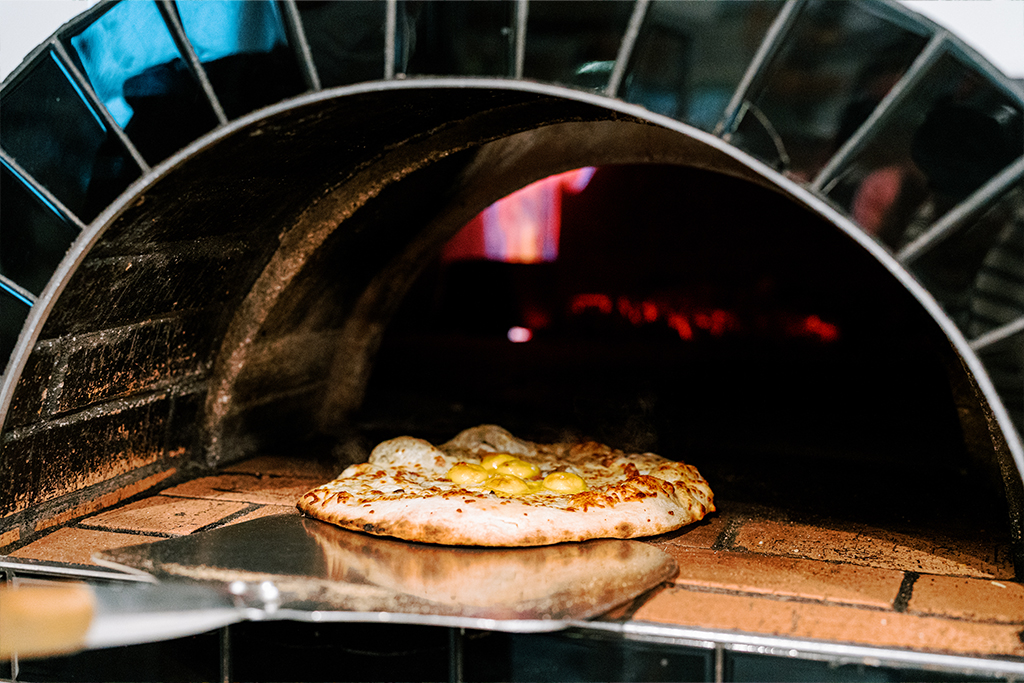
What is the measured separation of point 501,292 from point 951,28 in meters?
3.76

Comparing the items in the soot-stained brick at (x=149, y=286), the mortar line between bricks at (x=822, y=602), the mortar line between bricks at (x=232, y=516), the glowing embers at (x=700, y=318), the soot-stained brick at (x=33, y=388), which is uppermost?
the glowing embers at (x=700, y=318)

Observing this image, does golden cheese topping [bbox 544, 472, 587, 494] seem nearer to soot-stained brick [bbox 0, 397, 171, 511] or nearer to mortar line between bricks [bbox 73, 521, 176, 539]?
mortar line between bricks [bbox 73, 521, 176, 539]

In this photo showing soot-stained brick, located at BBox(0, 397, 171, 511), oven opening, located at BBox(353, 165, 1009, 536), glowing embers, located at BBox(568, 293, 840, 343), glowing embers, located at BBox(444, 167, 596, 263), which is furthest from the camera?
glowing embers, located at BBox(444, 167, 596, 263)

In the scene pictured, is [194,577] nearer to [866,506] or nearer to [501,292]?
[866,506]

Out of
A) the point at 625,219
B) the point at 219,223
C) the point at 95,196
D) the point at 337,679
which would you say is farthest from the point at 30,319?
the point at 625,219

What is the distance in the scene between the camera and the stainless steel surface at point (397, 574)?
1539 mm

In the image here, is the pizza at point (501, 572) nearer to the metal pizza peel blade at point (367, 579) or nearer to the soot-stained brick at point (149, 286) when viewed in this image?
the metal pizza peel blade at point (367, 579)

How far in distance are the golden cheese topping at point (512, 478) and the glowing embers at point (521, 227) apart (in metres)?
3.21

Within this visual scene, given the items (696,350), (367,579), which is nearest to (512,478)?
(367,579)

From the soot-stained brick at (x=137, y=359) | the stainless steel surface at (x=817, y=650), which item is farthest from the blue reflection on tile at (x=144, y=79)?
the stainless steel surface at (x=817, y=650)

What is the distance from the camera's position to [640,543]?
2014 millimetres

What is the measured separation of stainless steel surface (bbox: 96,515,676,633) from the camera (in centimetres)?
154

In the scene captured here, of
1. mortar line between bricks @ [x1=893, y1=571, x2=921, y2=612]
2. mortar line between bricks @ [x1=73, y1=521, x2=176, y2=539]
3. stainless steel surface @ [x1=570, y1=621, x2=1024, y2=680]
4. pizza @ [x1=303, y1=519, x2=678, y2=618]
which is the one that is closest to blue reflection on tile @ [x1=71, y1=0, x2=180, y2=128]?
mortar line between bricks @ [x1=73, y1=521, x2=176, y2=539]

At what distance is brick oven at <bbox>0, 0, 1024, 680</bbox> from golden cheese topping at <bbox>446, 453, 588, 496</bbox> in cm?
29
